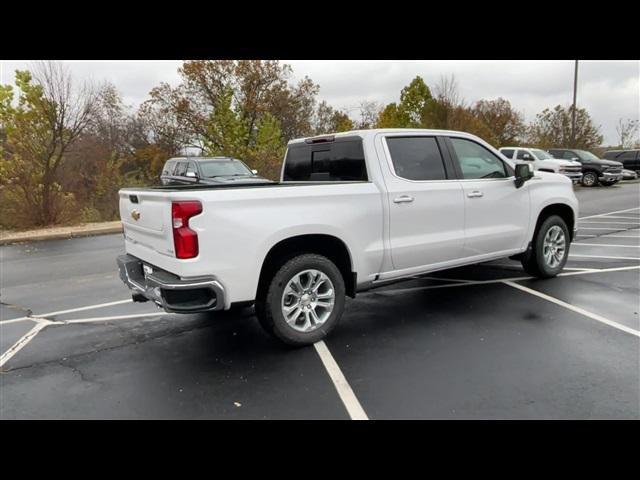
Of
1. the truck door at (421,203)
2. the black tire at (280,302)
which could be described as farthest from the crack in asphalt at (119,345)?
the truck door at (421,203)

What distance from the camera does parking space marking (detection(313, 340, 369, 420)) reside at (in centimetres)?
310

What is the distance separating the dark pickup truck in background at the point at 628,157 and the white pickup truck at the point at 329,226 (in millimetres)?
30735

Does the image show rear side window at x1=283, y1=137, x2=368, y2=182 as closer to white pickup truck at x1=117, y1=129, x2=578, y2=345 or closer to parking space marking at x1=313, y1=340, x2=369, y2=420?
white pickup truck at x1=117, y1=129, x2=578, y2=345

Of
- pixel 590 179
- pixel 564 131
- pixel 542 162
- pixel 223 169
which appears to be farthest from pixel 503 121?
pixel 223 169

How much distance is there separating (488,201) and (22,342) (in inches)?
202

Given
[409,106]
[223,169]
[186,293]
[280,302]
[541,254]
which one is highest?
[409,106]

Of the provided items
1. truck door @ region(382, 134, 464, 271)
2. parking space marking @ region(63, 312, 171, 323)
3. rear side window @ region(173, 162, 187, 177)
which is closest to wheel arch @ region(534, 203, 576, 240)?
truck door @ region(382, 134, 464, 271)

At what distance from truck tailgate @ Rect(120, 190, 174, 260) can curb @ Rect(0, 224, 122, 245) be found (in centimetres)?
959

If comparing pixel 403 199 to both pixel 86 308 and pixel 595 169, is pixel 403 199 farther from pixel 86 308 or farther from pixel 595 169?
pixel 595 169

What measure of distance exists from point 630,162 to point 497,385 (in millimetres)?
34684

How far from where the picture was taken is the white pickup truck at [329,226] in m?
3.63

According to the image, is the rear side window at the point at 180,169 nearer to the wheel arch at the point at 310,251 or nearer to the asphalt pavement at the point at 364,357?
the asphalt pavement at the point at 364,357

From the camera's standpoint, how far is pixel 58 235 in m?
12.8
